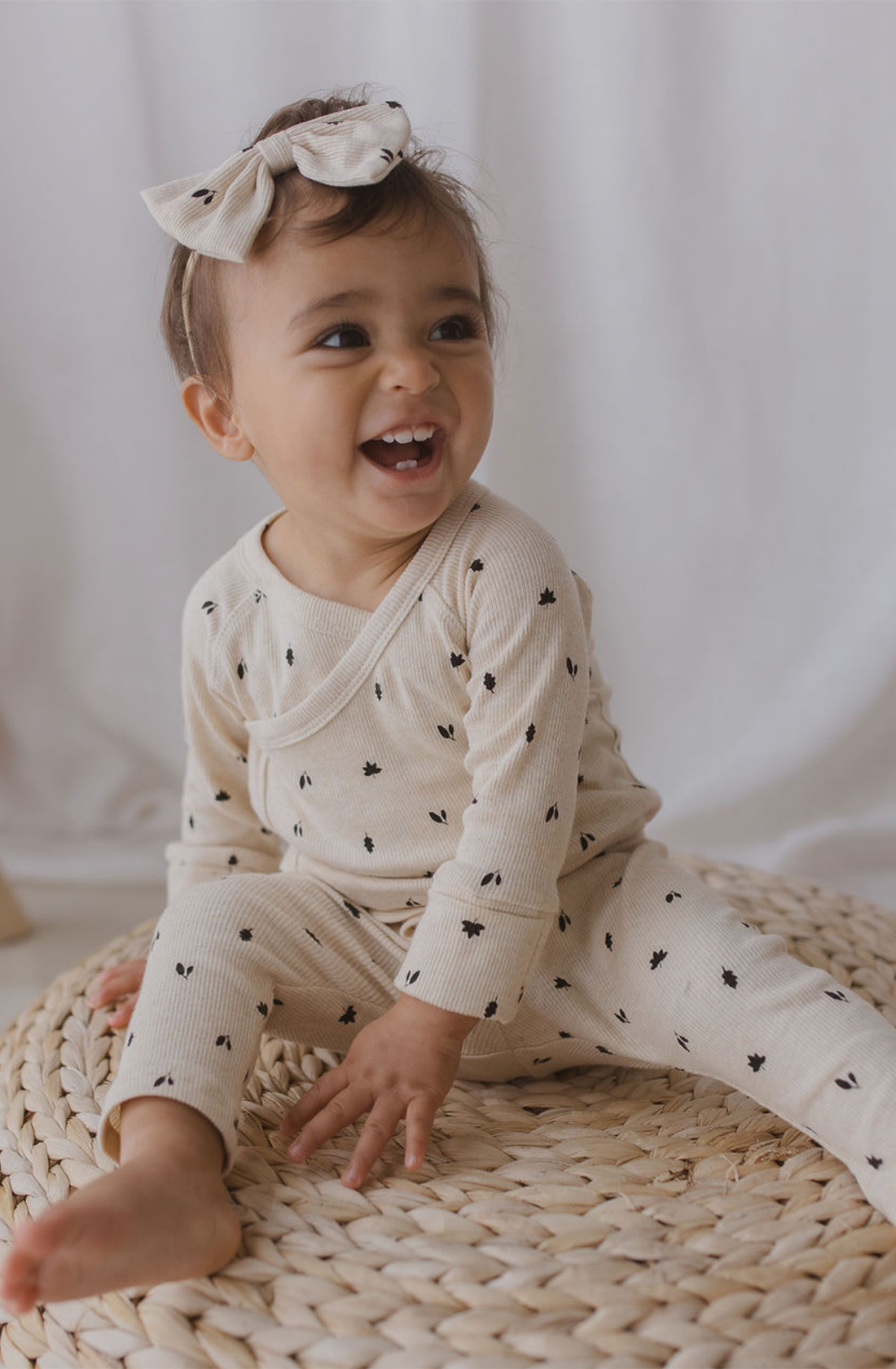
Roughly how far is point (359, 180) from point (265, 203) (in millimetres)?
68

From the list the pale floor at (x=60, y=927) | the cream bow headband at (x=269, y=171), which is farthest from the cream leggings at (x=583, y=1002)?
the pale floor at (x=60, y=927)

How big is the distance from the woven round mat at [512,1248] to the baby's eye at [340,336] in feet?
1.67

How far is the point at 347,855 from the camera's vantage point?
3.42 feet

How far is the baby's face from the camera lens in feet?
2.92

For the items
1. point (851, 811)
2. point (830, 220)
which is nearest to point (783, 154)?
point (830, 220)

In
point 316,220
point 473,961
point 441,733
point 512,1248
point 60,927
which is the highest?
point 316,220

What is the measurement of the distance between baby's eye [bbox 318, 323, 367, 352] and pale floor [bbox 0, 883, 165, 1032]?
85cm

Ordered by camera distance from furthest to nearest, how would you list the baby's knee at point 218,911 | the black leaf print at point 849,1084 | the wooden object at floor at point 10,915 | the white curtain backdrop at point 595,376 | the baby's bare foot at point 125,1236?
the wooden object at floor at point 10,915
the white curtain backdrop at point 595,376
the baby's knee at point 218,911
the black leaf print at point 849,1084
the baby's bare foot at point 125,1236

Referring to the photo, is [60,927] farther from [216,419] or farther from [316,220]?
[316,220]

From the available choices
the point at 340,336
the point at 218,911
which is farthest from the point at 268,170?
the point at 218,911

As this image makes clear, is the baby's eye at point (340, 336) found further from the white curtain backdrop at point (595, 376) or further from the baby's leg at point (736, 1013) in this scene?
the white curtain backdrop at point (595, 376)

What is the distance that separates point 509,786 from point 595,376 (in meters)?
0.79

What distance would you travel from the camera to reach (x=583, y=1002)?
0.99m

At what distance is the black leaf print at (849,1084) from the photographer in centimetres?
84
